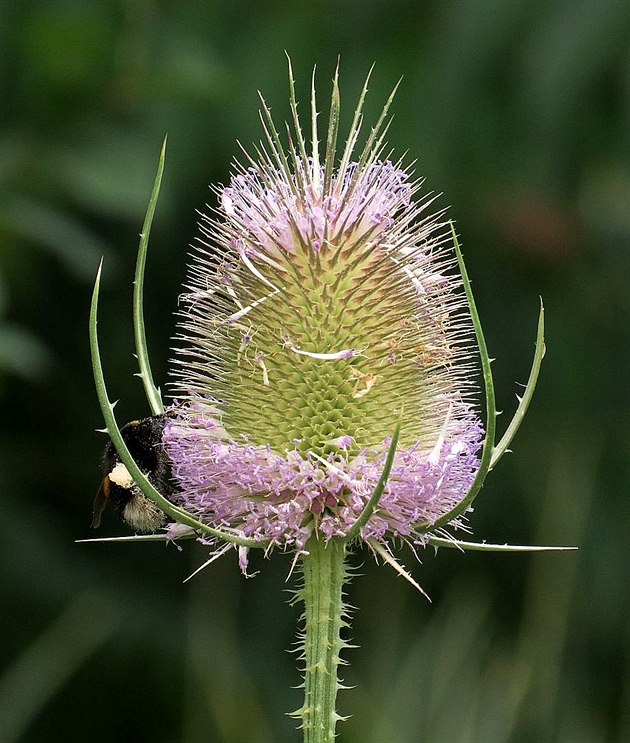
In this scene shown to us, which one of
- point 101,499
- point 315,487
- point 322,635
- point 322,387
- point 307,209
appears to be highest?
point 307,209

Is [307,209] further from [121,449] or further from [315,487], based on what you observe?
[121,449]

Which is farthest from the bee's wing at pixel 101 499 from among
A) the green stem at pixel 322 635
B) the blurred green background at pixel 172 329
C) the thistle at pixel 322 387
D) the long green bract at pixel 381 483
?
the long green bract at pixel 381 483

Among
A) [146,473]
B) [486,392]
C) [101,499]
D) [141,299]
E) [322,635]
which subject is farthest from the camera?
[101,499]

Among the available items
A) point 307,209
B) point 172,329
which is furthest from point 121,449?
point 172,329

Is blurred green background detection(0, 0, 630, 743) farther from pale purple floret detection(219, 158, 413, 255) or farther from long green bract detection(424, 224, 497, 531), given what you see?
long green bract detection(424, 224, 497, 531)

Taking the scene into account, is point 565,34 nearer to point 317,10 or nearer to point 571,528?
point 317,10

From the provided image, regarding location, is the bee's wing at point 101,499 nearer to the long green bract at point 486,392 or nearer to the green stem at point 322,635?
the green stem at point 322,635
